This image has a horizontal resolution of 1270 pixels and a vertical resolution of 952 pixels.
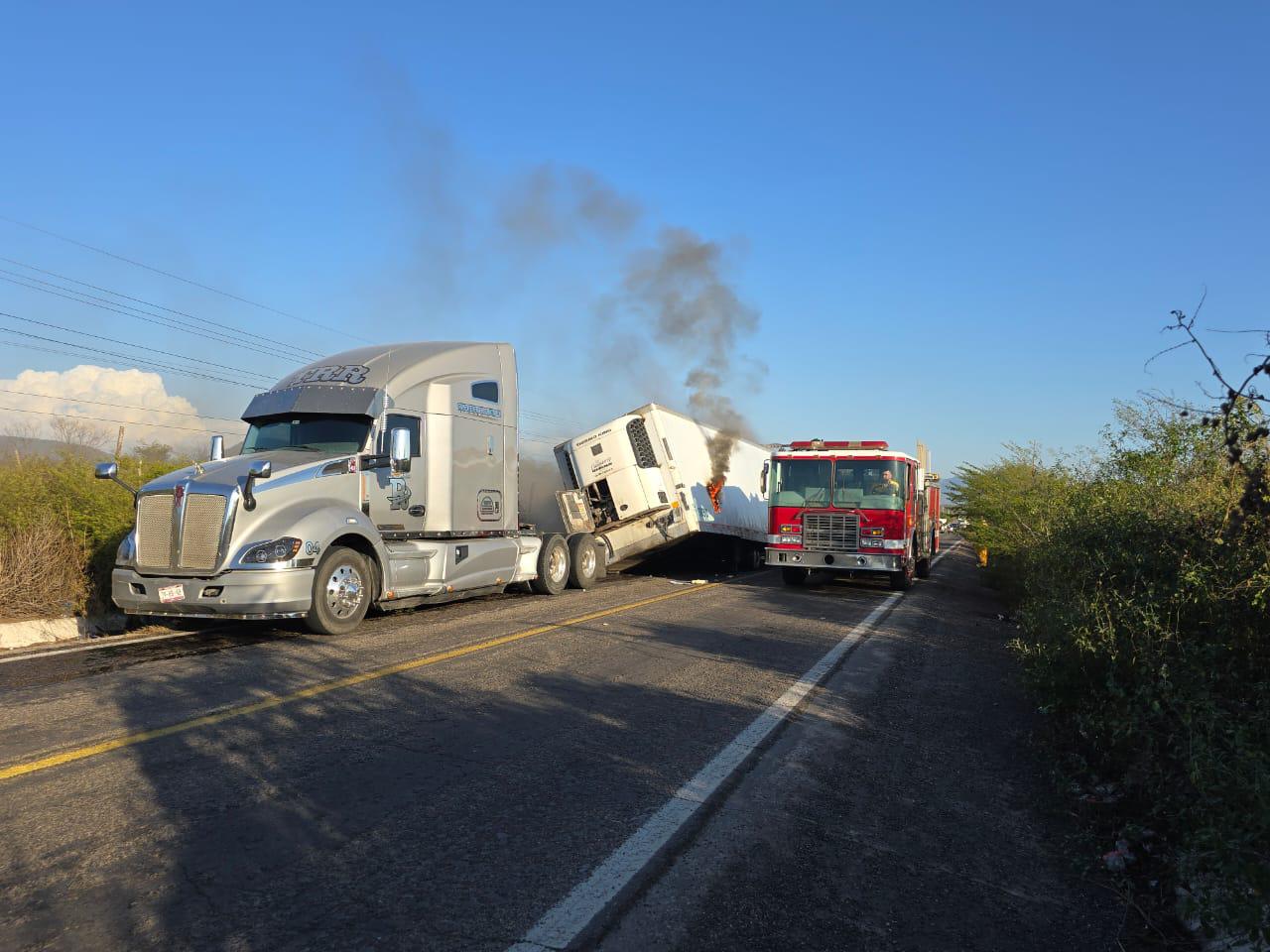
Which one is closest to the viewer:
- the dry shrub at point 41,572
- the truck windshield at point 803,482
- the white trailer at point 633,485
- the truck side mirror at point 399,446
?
the dry shrub at point 41,572

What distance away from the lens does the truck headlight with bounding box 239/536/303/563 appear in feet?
29.4

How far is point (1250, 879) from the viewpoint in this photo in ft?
9.05

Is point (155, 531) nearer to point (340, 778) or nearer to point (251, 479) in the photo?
point (251, 479)

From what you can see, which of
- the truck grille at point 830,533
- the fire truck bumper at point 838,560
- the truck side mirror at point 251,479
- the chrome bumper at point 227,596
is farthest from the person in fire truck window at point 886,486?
the truck side mirror at point 251,479

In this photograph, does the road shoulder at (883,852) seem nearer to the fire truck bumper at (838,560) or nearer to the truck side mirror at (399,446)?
the truck side mirror at (399,446)

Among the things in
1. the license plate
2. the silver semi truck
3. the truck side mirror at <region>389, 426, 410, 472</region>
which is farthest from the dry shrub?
the truck side mirror at <region>389, 426, 410, 472</region>

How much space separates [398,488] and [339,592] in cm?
173

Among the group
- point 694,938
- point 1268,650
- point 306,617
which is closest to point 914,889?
point 694,938

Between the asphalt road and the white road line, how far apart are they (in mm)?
76

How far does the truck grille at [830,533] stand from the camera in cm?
1577

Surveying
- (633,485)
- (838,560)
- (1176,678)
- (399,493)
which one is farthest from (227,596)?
(838,560)

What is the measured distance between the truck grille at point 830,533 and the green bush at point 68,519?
11054 millimetres

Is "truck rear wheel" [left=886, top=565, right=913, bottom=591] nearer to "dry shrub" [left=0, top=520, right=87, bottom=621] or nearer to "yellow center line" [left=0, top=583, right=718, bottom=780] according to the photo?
"yellow center line" [left=0, top=583, right=718, bottom=780]

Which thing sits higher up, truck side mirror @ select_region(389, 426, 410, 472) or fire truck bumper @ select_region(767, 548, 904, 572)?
truck side mirror @ select_region(389, 426, 410, 472)
